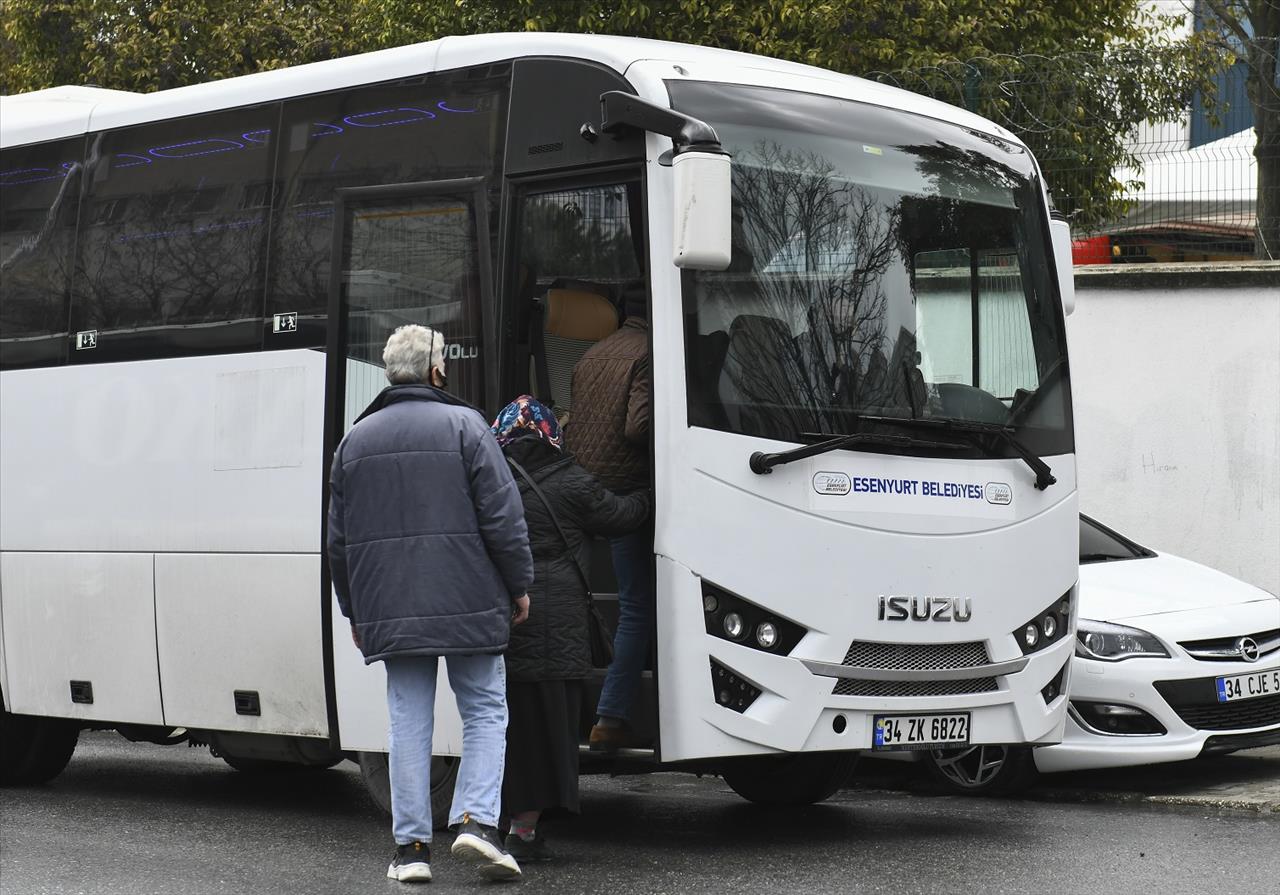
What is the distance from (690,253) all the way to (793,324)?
72cm

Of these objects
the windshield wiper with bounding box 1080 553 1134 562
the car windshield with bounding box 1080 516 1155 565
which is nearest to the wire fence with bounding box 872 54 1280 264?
the car windshield with bounding box 1080 516 1155 565

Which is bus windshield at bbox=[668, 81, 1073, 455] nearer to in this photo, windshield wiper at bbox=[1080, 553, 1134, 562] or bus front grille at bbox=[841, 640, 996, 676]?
bus front grille at bbox=[841, 640, 996, 676]

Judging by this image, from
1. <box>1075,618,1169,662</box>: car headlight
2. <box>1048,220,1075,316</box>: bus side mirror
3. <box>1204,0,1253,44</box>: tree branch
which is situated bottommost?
<box>1075,618,1169,662</box>: car headlight

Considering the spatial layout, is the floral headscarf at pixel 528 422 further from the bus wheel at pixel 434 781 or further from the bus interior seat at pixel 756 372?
the bus wheel at pixel 434 781

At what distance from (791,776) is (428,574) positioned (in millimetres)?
2677

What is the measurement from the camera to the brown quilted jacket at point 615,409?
7.43 meters

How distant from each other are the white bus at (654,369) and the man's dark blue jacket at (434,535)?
669 millimetres

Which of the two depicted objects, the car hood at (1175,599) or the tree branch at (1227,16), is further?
the tree branch at (1227,16)

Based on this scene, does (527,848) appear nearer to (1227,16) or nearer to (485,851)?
(485,851)

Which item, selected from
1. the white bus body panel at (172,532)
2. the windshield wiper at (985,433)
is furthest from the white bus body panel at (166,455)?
the windshield wiper at (985,433)

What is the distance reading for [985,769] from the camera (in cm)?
959

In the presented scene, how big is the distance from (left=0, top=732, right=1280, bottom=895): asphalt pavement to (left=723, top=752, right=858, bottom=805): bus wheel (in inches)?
4.1

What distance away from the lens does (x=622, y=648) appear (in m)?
7.49

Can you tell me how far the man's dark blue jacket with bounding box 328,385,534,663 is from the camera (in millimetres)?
6910
